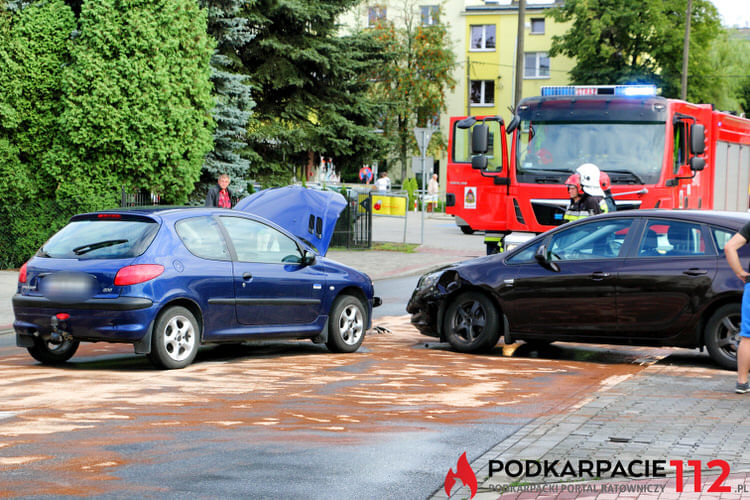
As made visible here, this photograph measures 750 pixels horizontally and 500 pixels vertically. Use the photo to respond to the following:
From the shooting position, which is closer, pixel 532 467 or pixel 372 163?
pixel 532 467

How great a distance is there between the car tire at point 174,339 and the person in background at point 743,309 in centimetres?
445

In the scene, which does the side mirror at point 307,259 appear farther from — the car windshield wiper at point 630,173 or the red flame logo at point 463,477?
the car windshield wiper at point 630,173

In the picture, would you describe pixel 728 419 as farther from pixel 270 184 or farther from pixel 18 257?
pixel 270 184

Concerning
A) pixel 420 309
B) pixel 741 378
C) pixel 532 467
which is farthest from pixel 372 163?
pixel 532 467

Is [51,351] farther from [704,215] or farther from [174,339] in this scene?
[704,215]

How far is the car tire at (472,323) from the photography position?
35.9 ft

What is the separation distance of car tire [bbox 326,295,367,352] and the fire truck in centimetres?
512

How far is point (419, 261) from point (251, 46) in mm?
11291

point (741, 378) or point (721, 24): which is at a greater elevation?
point (721, 24)

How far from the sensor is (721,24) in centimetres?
5750

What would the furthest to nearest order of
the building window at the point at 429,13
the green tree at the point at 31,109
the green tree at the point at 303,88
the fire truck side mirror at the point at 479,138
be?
the building window at the point at 429,13
the green tree at the point at 303,88
the green tree at the point at 31,109
the fire truck side mirror at the point at 479,138

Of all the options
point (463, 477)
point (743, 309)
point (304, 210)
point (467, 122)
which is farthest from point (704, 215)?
point (467, 122)

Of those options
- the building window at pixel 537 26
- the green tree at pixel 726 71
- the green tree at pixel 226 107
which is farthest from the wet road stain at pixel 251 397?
the building window at pixel 537 26

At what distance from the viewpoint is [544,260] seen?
10.7 metres
